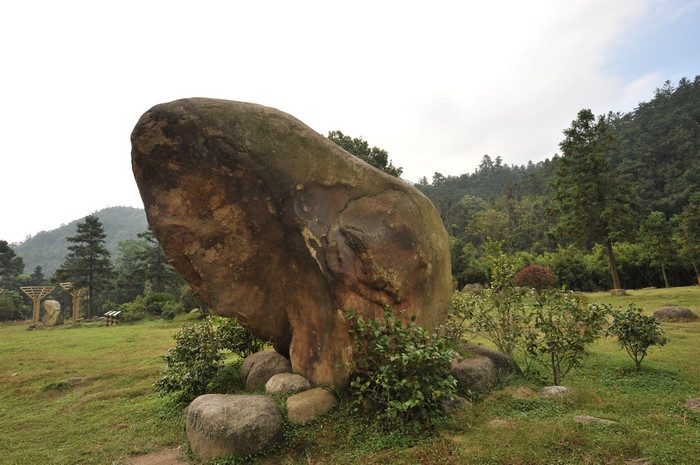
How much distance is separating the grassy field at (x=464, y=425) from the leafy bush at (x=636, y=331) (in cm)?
42

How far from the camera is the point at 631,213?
68.4ft

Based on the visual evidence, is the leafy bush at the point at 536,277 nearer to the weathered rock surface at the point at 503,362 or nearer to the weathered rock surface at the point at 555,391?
the weathered rock surface at the point at 503,362

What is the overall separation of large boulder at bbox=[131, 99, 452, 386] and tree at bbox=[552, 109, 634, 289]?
1870cm

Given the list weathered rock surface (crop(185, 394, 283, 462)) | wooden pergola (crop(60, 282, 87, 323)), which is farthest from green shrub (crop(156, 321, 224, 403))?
wooden pergola (crop(60, 282, 87, 323))

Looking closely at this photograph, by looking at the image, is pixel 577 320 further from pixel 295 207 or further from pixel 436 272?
pixel 295 207

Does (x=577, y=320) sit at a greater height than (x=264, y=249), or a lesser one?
lesser

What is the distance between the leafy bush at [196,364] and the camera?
6.23 m

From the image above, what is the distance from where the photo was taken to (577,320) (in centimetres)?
572

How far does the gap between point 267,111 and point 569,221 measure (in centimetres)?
2108

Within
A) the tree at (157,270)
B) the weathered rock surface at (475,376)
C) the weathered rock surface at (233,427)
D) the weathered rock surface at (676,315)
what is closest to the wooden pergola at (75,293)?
the tree at (157,270)

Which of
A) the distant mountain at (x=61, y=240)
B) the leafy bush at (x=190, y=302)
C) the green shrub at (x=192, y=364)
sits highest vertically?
the distant mountain at (x=61, y=240)

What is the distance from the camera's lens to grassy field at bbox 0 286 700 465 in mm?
3682

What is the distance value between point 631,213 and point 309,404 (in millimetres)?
22423

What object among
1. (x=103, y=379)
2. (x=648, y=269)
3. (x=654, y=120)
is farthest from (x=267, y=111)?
(x=654, y=120)
